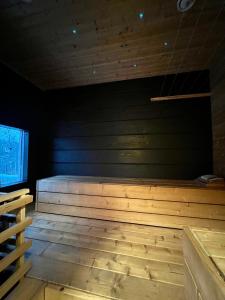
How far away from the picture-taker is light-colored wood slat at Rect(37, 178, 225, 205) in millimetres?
2041

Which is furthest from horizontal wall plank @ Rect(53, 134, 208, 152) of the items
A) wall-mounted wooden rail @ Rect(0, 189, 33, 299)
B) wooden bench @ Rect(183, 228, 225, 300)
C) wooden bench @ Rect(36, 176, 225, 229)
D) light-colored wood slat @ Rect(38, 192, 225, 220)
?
wooden bench @ Rect(183, 228, 225, 300)

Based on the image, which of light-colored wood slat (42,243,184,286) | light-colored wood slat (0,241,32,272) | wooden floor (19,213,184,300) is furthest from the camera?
light-colored wood slat (42,243,184,286)

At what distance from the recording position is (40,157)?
11.7 ft

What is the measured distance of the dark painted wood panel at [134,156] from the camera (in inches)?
111

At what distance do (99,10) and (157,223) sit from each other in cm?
273

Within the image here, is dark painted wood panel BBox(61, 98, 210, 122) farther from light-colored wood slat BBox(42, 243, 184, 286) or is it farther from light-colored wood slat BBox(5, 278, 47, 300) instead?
light-colored wood slat BBox(5, 278, 47, 300)

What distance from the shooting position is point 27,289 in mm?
1121

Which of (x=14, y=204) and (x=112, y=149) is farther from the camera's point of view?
(x=112, y=149)

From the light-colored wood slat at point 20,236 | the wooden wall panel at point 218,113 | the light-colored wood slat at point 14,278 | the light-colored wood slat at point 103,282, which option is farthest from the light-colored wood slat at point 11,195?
the wooden wall panel at point 218,113

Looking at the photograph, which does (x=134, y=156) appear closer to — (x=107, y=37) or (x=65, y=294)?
(x=107, y=37)

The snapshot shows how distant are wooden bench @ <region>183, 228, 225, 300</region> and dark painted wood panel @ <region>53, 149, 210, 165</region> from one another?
2129mm

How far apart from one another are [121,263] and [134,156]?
1934mm

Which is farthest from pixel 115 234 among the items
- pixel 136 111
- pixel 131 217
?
pixel 136 111

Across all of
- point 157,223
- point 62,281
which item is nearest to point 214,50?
point 157,223
